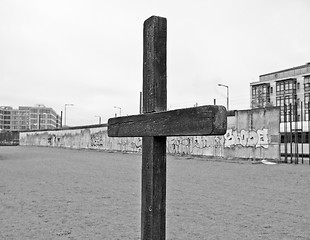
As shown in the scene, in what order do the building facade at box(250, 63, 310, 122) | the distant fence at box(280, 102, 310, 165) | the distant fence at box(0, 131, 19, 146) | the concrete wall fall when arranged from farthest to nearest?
the distant fence at box(0, 131, 19, 146), the building facade at box(250, 63, 310, 122), the concrete wall, the distant fence at box(280, 102, 310, 165)

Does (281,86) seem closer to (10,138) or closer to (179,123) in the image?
(10,138)

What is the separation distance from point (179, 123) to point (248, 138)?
2116 cm

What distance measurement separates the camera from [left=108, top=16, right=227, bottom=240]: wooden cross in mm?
1969

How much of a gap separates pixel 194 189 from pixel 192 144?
673 inches

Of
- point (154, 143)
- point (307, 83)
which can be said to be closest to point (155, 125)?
point (154, 143)

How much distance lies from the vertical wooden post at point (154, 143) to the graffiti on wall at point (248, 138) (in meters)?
20.1

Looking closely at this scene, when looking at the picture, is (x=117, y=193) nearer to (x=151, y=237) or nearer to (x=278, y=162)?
(x=151, y=237)

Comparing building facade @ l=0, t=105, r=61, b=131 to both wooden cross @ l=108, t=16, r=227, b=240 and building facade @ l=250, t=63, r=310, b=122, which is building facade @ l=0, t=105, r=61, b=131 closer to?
building facade @ l=250, t=63, r=310, b=122

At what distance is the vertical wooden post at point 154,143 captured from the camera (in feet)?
6.64

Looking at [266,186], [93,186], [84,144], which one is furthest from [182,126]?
[84,144]

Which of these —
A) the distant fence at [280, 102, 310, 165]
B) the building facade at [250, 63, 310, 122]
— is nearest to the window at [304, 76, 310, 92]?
the building facade at [250, 63, 310, 122]

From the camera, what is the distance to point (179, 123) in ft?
6.07

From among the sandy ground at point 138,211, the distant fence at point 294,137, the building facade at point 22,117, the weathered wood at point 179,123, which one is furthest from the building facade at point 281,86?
the building facade at point 22,117

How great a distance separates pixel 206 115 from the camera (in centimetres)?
168
